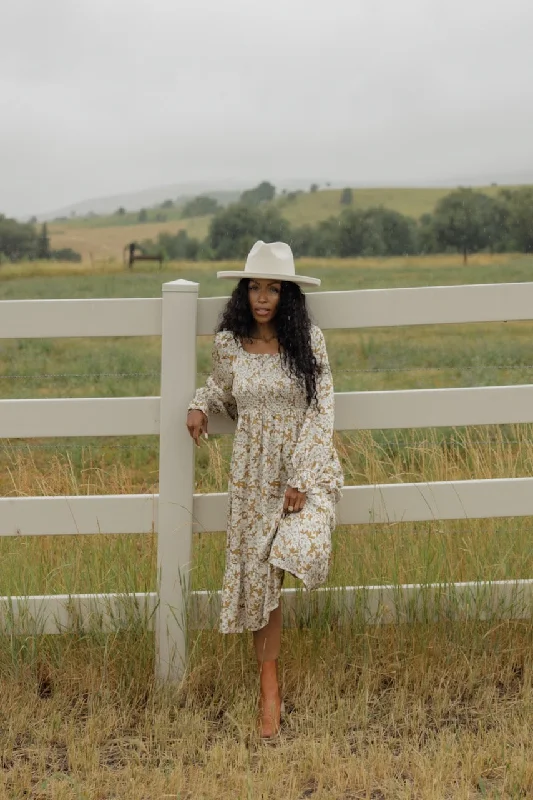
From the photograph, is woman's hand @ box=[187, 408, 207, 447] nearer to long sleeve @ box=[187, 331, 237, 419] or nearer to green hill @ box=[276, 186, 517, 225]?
long sleeve @ box=[187, 331, 237, 419]

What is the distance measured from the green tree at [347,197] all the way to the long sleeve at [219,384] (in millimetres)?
72840

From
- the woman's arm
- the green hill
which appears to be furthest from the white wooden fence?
the green hill

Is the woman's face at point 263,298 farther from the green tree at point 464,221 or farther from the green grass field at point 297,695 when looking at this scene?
the green tree at point 464,221

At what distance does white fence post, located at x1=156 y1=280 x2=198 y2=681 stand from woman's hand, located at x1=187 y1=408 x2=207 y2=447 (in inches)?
4.7

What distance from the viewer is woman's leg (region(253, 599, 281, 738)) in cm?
387

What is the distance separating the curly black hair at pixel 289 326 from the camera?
3.90 meters

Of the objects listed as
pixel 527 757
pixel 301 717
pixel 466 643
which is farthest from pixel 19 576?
pixel 527 757

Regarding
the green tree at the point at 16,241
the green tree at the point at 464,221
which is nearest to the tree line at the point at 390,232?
the green tree at the point at 464,221

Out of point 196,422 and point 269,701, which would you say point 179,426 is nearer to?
point 196,422

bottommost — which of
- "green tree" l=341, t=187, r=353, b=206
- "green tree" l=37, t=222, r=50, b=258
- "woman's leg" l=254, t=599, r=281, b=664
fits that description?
"woman's leg" l=254, t=599, r=281, b=664

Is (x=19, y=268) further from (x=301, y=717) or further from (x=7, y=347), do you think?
(x=301, y=717)

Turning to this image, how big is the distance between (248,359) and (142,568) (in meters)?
1.08

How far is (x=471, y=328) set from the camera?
23.5 meters

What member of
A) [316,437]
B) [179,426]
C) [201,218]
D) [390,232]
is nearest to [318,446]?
[316,437]
